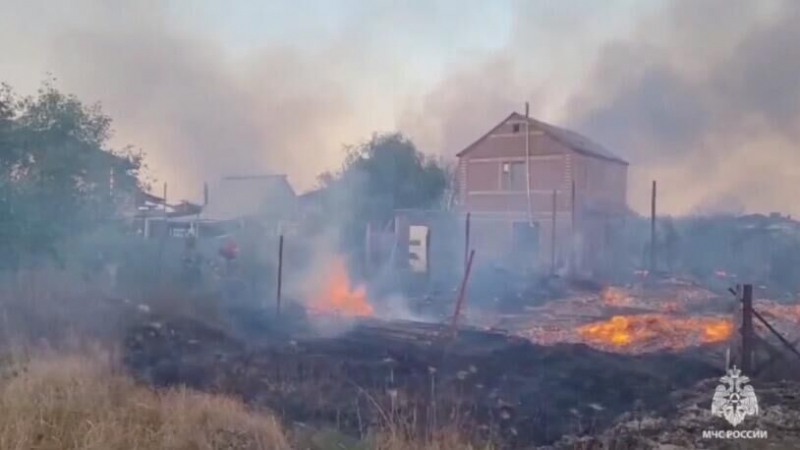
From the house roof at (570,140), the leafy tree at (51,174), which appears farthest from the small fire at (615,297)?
the leafy tree at (51,174)

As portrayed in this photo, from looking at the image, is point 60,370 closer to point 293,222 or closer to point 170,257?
point 170,257

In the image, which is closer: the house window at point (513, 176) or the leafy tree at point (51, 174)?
the leafy tree at point (51, 174)

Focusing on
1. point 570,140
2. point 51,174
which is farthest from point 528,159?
point 51,174

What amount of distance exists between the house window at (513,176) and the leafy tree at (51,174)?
15736 millimetres

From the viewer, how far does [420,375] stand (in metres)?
7.80

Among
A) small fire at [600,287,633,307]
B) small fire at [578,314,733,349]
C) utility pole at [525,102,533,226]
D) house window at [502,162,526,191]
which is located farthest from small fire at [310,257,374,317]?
house window at [502,162,526,191]

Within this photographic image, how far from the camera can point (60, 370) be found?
572cm

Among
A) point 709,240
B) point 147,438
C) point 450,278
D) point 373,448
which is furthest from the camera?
point 709,240

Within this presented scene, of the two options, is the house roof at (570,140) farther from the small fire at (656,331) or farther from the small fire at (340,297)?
the small fire at (656,331)

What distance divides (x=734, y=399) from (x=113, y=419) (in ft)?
19.4

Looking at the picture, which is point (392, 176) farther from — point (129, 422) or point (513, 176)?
point (129, 422)

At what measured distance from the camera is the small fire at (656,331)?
1045cm

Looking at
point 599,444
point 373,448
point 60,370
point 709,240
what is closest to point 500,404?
point 599,444

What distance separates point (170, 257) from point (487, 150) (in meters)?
14.9
